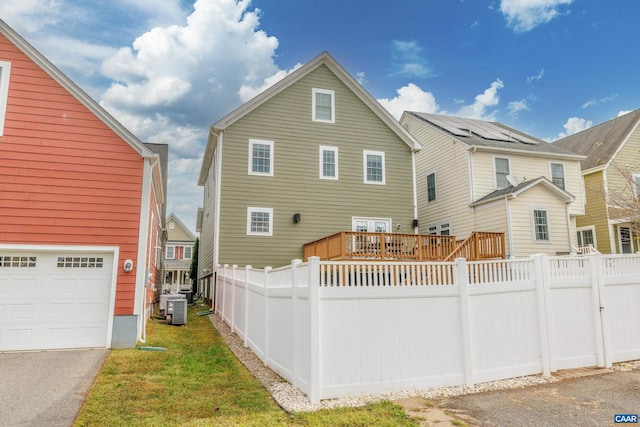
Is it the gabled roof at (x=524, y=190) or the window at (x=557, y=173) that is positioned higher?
the window at (x=557, y=173)

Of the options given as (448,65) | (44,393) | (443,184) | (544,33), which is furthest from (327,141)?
(44,393)

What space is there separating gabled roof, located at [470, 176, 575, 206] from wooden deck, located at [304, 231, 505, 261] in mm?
3989

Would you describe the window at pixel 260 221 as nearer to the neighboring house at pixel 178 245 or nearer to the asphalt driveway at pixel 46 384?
the asphalt driveway at pixel 46 384

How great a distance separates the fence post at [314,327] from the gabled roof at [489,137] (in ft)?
44.0

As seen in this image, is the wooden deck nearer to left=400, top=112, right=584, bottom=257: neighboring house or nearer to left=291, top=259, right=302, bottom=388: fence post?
left=400, top=112, right=584, bottom=257: neighboring house

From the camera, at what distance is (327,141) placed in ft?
52.0

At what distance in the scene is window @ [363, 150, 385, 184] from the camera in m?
16.1

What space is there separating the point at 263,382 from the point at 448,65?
701 inches

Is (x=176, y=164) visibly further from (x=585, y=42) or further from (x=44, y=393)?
(x=585, y=42)

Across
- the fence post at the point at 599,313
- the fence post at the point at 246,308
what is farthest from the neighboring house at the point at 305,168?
the fence post at the point at 599,313

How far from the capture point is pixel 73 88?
28.8ft

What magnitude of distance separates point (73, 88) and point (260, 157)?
280 inches

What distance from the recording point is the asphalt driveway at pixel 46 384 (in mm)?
4586

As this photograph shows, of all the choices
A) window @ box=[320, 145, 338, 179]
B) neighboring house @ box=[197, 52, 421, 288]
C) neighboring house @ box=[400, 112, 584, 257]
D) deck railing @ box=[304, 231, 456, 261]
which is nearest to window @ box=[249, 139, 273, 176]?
neighboring house @ box=[197, 52, 421, 288]
